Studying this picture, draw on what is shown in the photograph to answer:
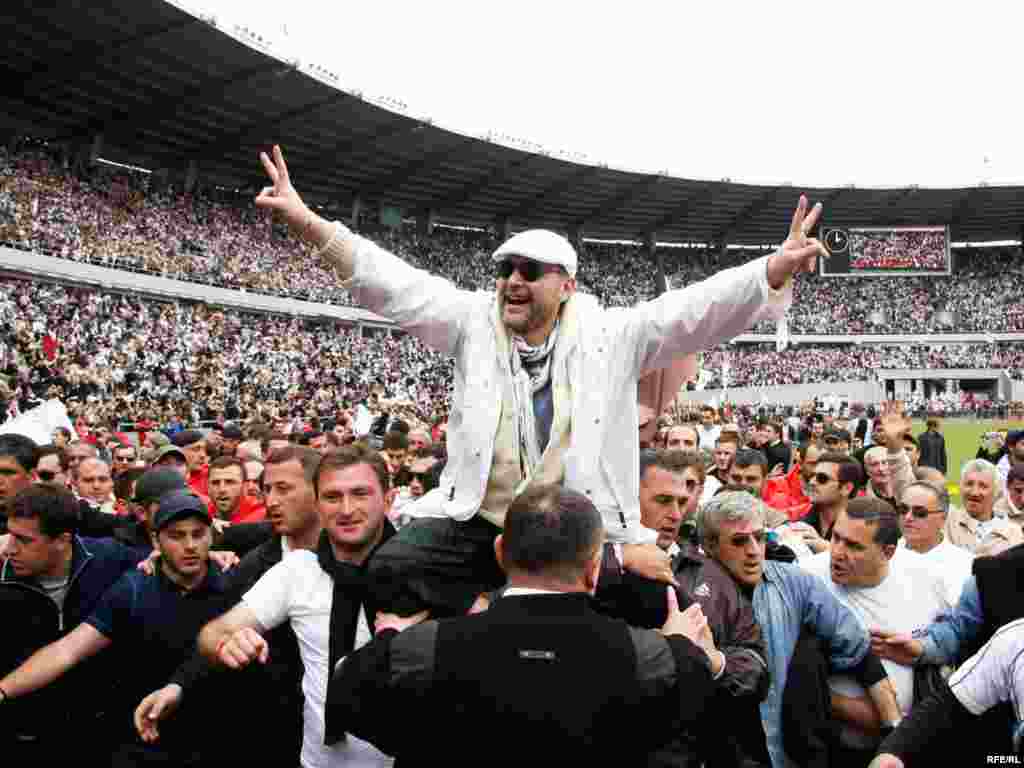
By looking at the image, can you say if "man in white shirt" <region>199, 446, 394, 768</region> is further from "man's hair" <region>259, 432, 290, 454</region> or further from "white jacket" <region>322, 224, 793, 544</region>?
"man's hair" <region>259, 432, 290, 454</region>

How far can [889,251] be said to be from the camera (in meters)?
48.8

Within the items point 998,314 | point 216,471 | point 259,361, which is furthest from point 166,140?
point 998,314

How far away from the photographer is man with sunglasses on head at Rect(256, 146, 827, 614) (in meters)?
2.98

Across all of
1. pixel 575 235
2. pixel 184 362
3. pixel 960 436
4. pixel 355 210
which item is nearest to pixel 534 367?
pixel 184 362

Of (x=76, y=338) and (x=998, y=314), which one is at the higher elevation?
(x=998, y=314)

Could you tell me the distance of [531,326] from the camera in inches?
125

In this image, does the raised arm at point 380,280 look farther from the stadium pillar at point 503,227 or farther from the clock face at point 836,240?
the clock face at point 836,240

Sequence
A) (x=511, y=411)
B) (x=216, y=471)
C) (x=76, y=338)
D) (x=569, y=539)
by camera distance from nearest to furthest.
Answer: (x=569, y=539)
(x=511, y=411)
(x=216, y=471)
(x=76, y=338)

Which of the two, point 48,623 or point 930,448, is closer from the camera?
point 48,623

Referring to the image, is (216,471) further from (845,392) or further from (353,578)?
(845,392)

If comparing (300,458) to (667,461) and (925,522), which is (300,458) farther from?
(925,522)

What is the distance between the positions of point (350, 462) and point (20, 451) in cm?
336

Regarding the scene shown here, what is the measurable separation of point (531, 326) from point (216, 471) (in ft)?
12.3

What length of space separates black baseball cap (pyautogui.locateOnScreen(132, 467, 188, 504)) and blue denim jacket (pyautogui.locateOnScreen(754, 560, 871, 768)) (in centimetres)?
291
